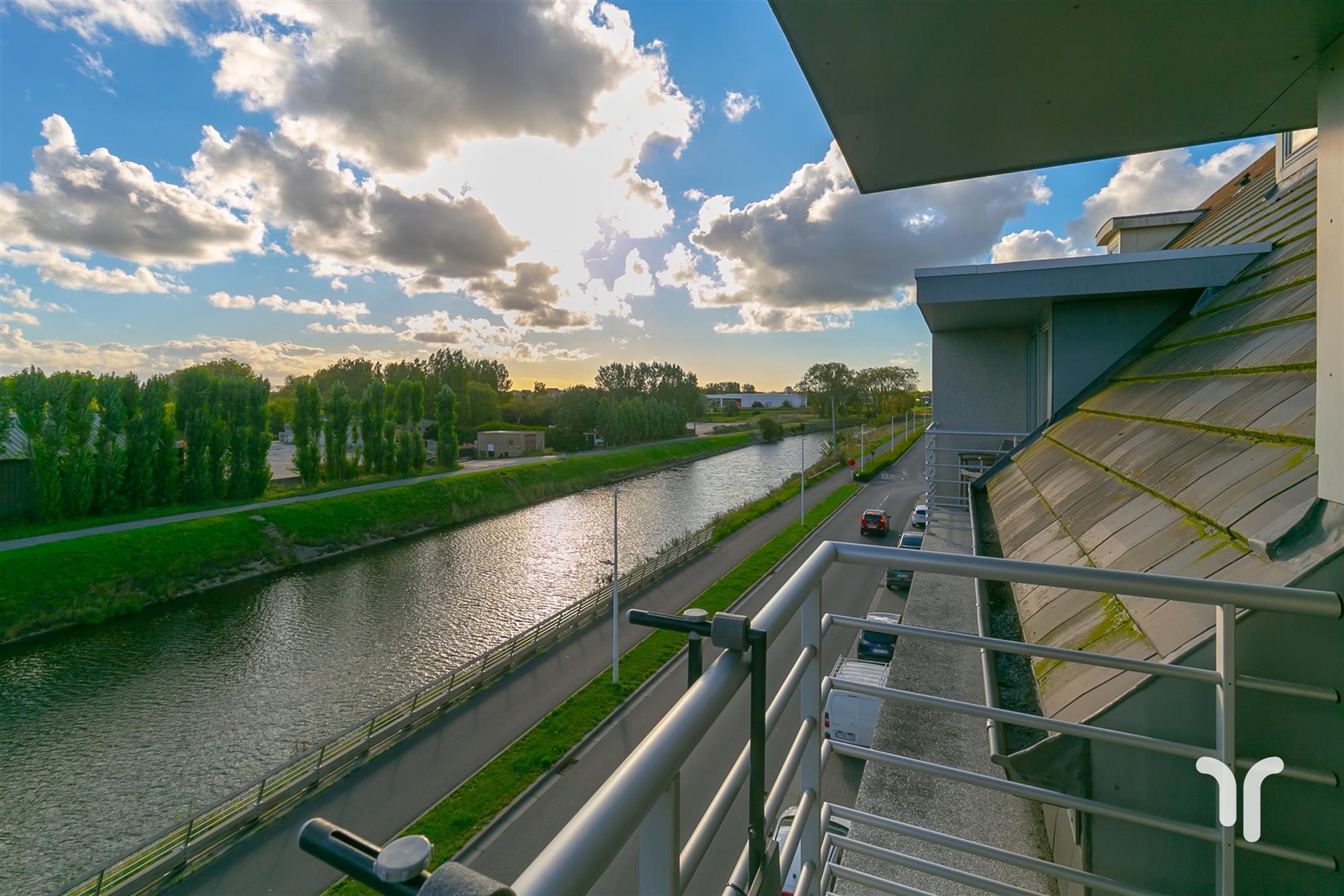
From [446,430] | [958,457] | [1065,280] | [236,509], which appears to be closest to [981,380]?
[958,457]

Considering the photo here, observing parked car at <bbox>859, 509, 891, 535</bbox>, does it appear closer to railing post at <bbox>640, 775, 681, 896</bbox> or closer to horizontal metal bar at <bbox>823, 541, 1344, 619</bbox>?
horizontal metal bar at <bbox>823, 541, 1344, 619</bbox>

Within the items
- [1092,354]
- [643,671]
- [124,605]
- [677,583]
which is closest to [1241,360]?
[1092,354]

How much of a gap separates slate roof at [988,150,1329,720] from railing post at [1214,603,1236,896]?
0.06 meters

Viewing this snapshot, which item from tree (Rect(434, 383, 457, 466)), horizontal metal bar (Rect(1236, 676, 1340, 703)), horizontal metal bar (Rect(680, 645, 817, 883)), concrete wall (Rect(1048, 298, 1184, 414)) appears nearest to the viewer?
horizontal metal bar (Rect(680, 645, 817, 883))

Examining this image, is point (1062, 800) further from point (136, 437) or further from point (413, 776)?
point (136, 437)

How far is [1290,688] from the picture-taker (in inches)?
36.5

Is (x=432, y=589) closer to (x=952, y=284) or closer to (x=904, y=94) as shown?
(x=952, y=284)

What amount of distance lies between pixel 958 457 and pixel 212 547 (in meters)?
19.8

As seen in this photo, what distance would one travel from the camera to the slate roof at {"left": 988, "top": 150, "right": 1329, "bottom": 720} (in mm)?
1139

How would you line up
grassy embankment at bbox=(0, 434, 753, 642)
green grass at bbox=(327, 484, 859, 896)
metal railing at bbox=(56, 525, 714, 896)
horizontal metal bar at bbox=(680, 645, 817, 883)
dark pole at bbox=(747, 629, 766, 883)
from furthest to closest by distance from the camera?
grassy embankment at bbox=(0, 434, 753, 642), green grass at bbox=(327, 484, 859, 896), metal railing at bbox=(56, 525, 714, 896), dark pole at bbox=(747, 629, 766, 883), horizontal metal bar at bbox=(680, 645, 817, 883)

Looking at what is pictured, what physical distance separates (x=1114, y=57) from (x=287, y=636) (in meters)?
16.1

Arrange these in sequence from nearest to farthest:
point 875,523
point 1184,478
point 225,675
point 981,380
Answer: point 1184,478
point 981,380
point 225,675
point 875,523

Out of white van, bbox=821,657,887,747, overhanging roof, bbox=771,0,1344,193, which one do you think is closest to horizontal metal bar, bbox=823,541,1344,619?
overhanging roof, bbox=771,0,1344,193

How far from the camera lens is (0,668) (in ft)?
38.4
